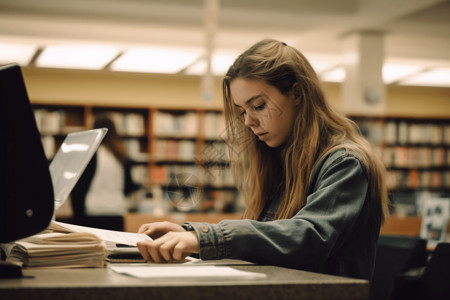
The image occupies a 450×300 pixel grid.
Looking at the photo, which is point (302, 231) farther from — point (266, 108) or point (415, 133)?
point (415, 133)

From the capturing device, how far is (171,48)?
22.7 ft

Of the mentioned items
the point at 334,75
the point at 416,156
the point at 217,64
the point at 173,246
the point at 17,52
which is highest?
the point at 17,52

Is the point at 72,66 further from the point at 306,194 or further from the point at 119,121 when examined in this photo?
the point at 306,194

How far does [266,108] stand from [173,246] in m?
0.51

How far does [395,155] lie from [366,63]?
2176mm

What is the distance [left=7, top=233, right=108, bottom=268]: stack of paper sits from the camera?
3.48 feet

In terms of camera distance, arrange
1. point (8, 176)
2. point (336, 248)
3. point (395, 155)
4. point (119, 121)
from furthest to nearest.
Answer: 1. point (395, 155)
2. point (119, 121)
3. point (336, 248)
4. point (8, 176)

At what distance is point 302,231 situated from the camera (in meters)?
1.08

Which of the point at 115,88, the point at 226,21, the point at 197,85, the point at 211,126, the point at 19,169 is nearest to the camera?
the point at 19,169

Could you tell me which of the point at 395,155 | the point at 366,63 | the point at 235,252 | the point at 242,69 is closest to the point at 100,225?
the point at 242,69

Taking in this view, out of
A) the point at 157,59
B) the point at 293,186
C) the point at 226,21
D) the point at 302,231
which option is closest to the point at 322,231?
the point at 302,231

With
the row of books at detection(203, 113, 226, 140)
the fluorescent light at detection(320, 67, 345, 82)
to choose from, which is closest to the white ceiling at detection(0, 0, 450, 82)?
the fluorescent light at detection(320, 67, 345, 82)

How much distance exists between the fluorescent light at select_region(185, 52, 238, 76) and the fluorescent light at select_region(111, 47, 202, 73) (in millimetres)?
136

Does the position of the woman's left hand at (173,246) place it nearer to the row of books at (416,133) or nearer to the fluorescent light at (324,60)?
the fluorescent light at (324,60)
